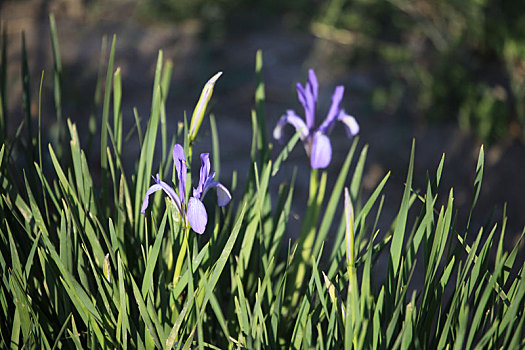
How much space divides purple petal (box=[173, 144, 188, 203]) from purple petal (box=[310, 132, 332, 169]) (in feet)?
0.86

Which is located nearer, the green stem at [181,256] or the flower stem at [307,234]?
the green stem at [181,256]

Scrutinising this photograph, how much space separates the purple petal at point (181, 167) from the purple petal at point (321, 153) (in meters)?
0.26

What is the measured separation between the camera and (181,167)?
83 cm

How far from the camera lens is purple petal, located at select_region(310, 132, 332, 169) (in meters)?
0.99

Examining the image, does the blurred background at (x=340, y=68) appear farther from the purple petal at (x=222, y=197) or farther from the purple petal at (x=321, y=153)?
the purple petal at (x=222, y=197)

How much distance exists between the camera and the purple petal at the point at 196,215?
793 mm

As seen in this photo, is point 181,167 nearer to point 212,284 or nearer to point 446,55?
point 212,284

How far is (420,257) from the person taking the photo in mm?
1871

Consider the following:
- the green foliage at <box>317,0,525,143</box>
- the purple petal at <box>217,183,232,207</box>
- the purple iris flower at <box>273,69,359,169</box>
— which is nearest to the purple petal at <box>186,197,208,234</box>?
the purple petal at <box>217,183,232,207</box>

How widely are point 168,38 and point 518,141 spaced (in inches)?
73.6

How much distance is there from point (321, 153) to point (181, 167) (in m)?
0.28

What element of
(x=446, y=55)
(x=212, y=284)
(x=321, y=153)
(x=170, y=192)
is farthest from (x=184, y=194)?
(x=446, y=55)

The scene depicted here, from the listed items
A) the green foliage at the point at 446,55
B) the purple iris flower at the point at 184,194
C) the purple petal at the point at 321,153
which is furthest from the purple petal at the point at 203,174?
the green foliage at the point at 446,55

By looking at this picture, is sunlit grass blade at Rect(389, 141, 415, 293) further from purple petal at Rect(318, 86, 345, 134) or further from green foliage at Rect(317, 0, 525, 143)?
green foliage at Rect(317, 0, 525, 143)
